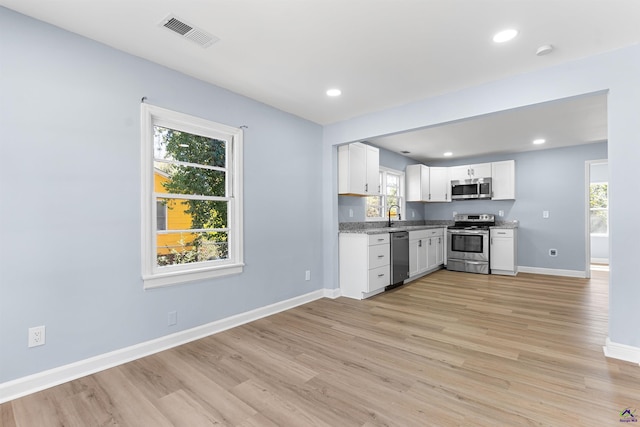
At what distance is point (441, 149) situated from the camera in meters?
5.94

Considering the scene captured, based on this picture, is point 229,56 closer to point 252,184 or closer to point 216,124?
point 216,124

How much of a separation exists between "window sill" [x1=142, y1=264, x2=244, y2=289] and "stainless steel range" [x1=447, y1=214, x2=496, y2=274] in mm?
4841

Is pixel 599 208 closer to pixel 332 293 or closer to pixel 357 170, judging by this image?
pixel 357 170

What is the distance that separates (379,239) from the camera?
4.48 meters

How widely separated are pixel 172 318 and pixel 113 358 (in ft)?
1.66

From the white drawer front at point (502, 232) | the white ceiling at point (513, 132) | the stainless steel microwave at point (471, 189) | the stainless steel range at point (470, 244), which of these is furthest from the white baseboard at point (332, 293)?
the stainless steel microwave at point (471, 189)

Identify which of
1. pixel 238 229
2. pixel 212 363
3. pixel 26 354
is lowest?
pixel 212 363

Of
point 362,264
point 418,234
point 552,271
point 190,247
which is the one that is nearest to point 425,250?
point 418,234

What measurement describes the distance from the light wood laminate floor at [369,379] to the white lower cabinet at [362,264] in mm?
792

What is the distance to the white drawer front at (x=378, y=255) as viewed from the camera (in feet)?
14.1

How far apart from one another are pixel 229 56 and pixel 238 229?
5.56 ft

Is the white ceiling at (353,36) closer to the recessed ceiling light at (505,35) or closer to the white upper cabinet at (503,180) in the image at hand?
the recessed ceiling light at (505,35)

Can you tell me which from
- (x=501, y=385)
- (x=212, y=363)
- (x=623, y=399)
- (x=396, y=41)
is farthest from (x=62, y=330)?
(x=623, y=399)

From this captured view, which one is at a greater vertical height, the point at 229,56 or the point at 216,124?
the point at 229,56
